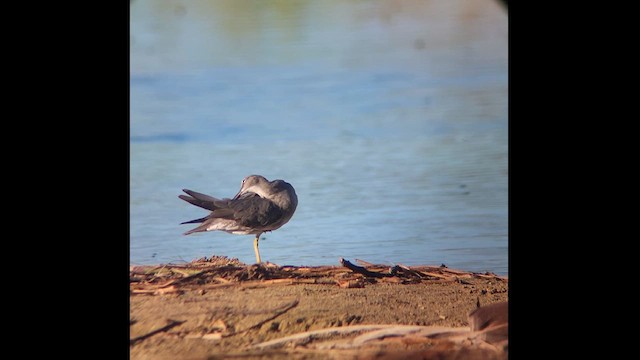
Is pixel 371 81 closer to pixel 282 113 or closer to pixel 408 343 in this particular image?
pixel 282 113

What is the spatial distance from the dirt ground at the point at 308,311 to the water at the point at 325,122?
8 cm

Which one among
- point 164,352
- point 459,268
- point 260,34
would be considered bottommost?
point 164,352

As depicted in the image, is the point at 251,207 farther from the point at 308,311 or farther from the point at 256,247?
the point at 308,311

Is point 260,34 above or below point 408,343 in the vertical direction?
above

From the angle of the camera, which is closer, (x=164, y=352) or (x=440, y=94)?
(x=164, y=352)

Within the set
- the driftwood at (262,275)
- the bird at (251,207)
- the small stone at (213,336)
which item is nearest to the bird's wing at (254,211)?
the bird at (251,207)

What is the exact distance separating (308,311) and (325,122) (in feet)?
2.25

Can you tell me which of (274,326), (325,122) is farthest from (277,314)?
(325,122)

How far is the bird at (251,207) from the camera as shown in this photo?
2928 millimetres

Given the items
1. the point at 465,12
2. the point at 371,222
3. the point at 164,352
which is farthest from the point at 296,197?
the point at 465,12

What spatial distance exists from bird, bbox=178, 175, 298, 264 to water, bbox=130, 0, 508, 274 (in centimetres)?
3

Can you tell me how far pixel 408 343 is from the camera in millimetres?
2781

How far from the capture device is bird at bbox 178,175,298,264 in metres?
2.93
